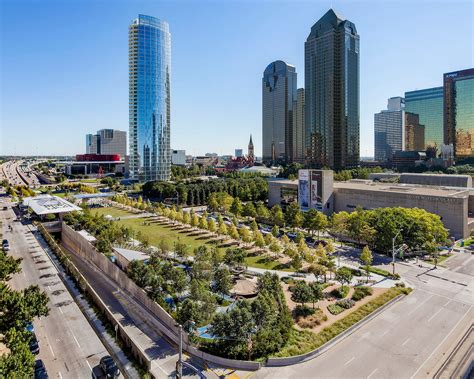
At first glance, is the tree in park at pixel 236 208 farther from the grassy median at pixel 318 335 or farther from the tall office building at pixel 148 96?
the tall office building at pixel 148 96

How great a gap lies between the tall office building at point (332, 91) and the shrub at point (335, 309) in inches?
5985

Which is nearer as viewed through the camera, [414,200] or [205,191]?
[414,200]

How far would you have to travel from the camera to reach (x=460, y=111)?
18538cm

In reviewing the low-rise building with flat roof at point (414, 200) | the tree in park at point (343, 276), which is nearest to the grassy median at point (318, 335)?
the tree in park at point (343, 276)

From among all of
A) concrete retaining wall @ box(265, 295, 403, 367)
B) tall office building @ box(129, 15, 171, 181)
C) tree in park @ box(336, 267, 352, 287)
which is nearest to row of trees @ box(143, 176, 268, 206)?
tall office building @ box(129, 15, 171, 181)

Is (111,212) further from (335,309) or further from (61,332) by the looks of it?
(335,309)

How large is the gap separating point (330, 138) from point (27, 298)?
171557mm

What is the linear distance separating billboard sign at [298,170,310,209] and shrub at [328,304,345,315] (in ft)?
162

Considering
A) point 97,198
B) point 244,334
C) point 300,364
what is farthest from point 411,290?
point 97,198

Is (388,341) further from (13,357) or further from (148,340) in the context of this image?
(13,357)

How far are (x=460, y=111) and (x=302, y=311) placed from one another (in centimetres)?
19930

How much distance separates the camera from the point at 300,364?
2909 centimetres

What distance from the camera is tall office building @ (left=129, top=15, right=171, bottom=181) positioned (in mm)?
153500

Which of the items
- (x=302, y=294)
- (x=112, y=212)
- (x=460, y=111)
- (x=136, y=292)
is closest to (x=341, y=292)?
(x=302, y=294)
